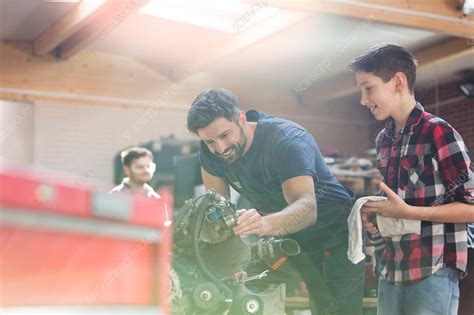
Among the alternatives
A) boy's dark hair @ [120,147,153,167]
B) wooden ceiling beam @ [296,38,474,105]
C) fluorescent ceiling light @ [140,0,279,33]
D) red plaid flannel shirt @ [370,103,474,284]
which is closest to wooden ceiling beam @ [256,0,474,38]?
fluorescent ceiling light @ [140,0,279,33]

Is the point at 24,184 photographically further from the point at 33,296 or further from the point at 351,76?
the point at 351,76

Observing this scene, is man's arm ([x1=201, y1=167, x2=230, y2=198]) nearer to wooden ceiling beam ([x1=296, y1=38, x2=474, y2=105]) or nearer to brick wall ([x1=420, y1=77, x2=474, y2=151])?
wooden ceiling beam ([x1=296, y1=38, x2=474, y2=105])

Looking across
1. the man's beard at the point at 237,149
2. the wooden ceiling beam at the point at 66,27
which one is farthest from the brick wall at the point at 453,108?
the wooden ceiling beam at the point at 66,27

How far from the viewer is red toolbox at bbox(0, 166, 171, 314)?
816 mm

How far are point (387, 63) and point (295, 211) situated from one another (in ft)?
1.25

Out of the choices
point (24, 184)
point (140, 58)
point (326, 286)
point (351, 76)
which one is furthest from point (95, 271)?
point (140, 58)

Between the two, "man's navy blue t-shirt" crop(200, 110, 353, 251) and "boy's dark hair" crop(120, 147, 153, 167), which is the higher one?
"boy's dark hair" crop(120, 147, 153, 167)

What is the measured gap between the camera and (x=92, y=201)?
0.87 meters

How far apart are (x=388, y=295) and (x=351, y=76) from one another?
2.19ft

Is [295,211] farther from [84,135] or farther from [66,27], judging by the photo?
[66,27]

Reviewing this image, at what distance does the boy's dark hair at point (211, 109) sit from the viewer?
4.78 feet

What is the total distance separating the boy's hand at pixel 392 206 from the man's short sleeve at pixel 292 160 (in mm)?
190

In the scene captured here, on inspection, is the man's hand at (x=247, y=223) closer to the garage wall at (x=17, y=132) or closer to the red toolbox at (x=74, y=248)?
the red toolbox at (x=74, y=248)

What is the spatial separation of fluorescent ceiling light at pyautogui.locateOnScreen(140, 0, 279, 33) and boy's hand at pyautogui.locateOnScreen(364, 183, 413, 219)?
1310mm
